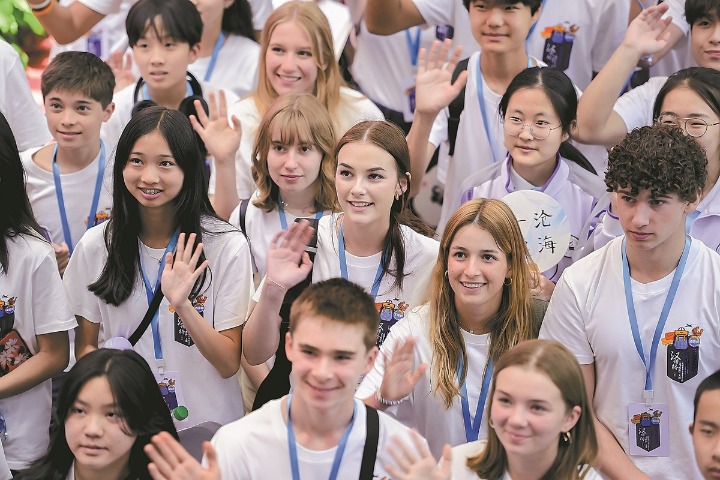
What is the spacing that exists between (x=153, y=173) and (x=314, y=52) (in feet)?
4.97

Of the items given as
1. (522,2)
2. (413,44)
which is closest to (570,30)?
(522,2)

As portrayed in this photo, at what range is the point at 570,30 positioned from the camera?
6.09 m

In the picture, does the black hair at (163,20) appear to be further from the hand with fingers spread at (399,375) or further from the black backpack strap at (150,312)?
the hand with fingers spread at (399,375)

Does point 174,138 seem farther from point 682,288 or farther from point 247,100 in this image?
point 682,288

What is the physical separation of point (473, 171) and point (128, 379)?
219cm

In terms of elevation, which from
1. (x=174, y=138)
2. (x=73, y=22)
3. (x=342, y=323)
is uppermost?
(x=73, y=22)

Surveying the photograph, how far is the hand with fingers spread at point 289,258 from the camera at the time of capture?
4484 millimetres

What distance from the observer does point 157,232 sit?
4777 millimetres

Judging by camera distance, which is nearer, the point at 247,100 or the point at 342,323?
the point at 342,323

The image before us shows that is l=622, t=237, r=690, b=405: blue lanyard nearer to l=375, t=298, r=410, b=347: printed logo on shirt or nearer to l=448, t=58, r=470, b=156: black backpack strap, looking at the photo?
l=375, t=298, r=410, b=347: printed logo on shirt

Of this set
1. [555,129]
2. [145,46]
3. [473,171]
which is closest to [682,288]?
[555,129]

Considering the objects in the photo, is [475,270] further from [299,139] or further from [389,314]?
[299,139]

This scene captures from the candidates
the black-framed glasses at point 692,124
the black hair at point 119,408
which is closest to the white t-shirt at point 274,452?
the black hair at point 119,408

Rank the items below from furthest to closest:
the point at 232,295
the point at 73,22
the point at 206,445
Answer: the point at 73,22, the point at 232,295, the point at 206,445
